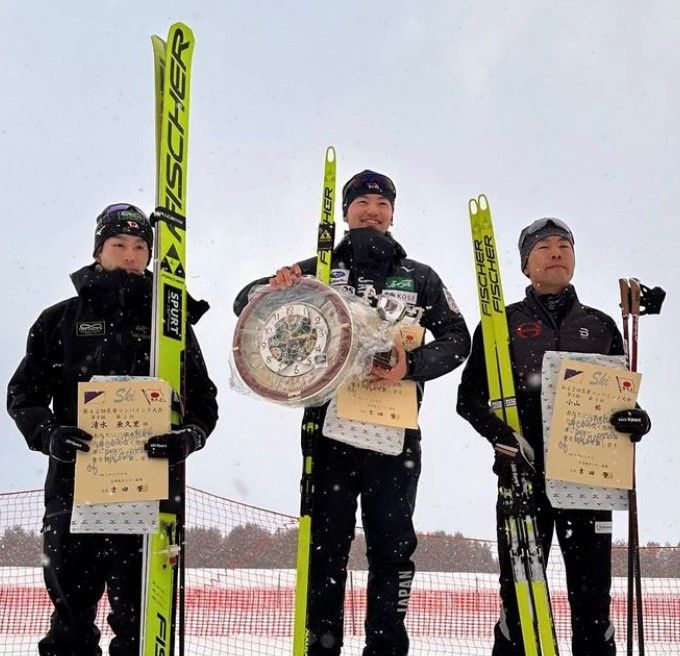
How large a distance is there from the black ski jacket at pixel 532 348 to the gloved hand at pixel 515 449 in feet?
0.16

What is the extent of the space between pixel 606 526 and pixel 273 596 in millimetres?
6426

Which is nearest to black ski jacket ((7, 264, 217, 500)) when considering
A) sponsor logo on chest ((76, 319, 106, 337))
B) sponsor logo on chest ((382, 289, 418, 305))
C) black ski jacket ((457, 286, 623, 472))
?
sponsor logo on chest ((76, 319, 106, 337))

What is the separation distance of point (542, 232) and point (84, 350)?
6.30 feet

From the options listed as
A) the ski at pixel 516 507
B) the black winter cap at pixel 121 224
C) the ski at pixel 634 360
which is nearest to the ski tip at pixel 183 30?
the black winter cap at pixel 121 224

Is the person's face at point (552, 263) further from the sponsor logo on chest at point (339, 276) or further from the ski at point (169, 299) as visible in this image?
the ski at point (169, 299)

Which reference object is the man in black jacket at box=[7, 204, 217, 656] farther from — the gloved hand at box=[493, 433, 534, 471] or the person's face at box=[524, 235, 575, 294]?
the person's face at box=[524, 235, 575, 294]

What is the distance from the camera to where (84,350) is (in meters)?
2.78

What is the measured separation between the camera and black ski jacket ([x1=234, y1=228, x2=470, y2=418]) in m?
2.86

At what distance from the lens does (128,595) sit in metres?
2.58

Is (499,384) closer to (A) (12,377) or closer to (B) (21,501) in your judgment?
(A) (12,377)

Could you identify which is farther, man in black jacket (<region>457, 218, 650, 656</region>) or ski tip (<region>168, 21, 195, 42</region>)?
ski tip (<region>168, 21, 195, 42</region>)

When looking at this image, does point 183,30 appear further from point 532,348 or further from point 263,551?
point 263,551

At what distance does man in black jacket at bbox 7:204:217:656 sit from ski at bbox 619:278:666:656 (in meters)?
1.67

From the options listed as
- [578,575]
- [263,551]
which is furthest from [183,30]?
[263,551]
